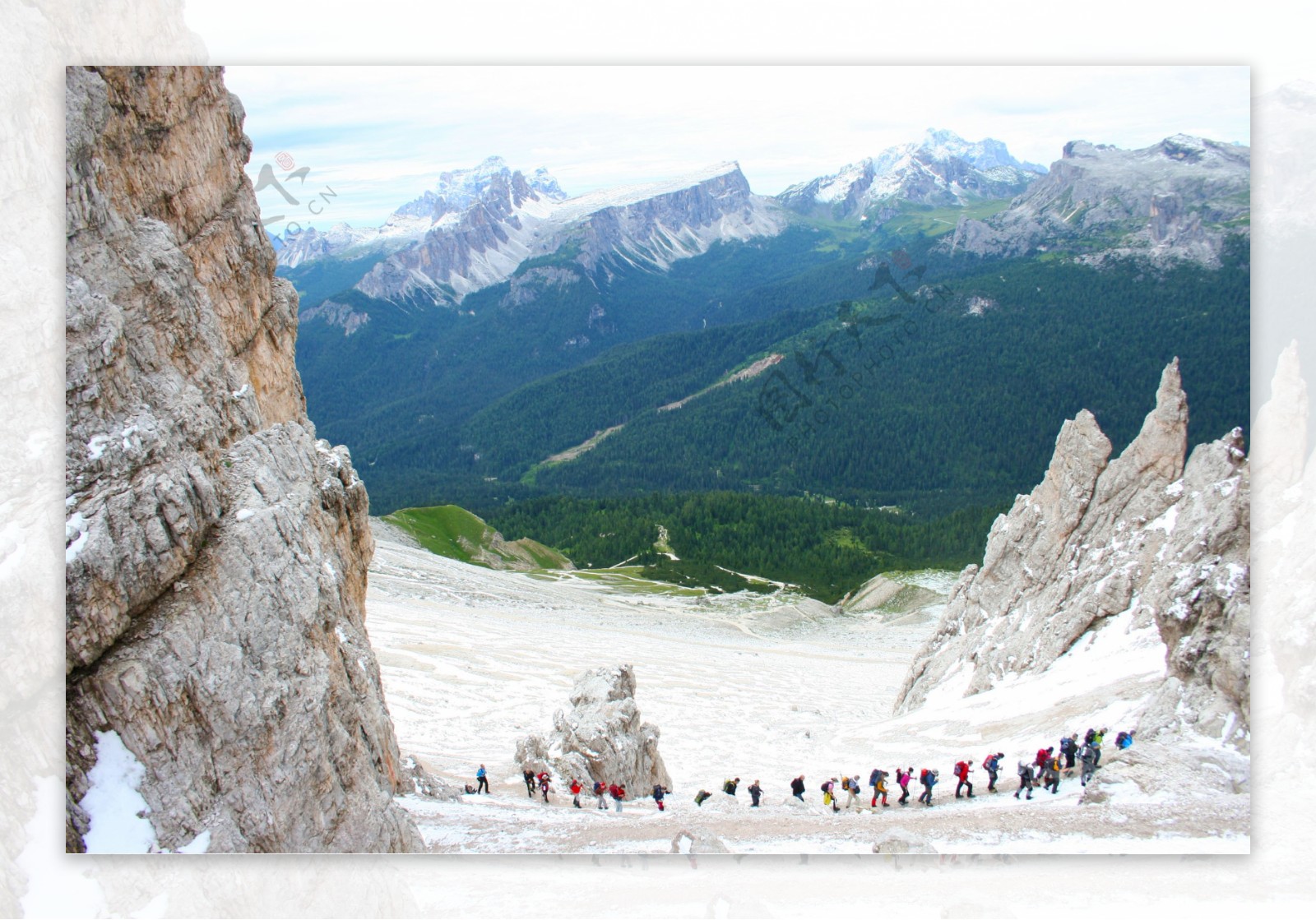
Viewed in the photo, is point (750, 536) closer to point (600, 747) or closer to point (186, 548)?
point (600, 747)

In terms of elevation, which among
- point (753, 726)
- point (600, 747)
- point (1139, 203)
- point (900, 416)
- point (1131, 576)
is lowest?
point (753, 726)

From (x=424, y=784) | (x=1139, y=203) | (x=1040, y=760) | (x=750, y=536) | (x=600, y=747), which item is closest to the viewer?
(x=1040, y=760)

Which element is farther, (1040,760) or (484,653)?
(484,653)

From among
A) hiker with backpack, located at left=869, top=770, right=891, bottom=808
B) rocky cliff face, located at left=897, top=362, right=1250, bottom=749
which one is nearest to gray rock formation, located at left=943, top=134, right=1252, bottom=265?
rocky cliff face, located at left=897, top=362, right=1250, bottom=749

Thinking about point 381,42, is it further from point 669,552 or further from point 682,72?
point 669,552

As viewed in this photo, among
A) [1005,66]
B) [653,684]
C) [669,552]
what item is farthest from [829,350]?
[1005,66]

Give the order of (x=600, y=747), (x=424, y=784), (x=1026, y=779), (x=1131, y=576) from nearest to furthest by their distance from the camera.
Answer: (x=1026, y=779), (x=424, y=784), (x=600, y=747), (x=1131, y=576)

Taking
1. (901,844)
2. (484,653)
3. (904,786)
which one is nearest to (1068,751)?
(904,786)
